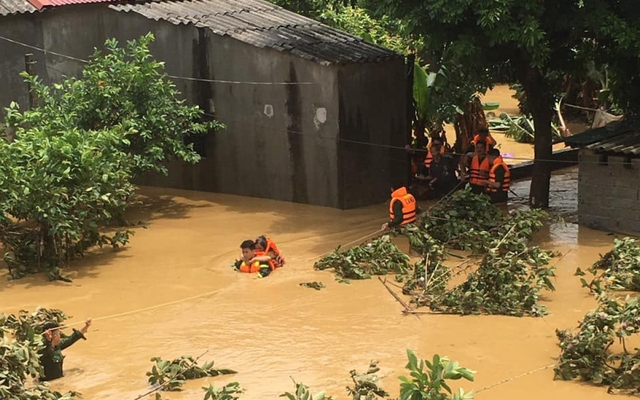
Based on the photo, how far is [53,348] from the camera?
31.3 ft

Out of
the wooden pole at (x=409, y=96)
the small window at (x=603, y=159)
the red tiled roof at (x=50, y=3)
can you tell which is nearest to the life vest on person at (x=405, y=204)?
the small window at (x=603, y=159)

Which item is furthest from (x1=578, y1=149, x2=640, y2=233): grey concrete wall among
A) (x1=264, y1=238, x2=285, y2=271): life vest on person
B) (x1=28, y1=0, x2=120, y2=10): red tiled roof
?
(x1=28, y1=0, x2=120, y2=10): red tiled roof

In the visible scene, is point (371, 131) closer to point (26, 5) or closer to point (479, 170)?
point (479, 170)

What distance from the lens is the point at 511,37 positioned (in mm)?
12891

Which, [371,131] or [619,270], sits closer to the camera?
[619,270]

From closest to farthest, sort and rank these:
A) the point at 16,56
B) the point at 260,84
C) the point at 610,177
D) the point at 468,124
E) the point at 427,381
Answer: the point at 427,381, the point at 610,177, the point at 260,84, the point at 16,56, the point at 468,124

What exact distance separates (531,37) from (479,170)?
10.0ft

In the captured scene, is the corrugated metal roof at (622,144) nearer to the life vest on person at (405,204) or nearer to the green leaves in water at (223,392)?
the life vest on person at (405,204)

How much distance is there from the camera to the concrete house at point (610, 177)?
13727 mm

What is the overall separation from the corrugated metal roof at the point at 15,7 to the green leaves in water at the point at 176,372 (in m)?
9.40

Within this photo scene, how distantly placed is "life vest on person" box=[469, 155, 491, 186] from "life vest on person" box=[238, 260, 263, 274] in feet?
13.5

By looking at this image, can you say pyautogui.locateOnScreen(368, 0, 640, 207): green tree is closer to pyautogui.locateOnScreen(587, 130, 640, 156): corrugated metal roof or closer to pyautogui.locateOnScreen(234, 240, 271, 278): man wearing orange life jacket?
pyautogui.locateOnScreen(587, 130, 640, 156): corrugated metal roof

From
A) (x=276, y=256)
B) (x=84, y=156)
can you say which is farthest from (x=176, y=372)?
(x=84, y=156)

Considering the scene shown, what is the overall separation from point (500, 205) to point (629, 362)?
6.87m
